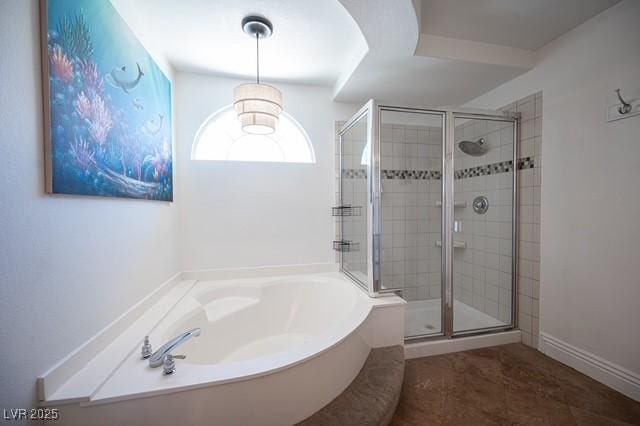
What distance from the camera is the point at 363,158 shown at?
2.03 m

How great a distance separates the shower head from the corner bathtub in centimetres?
164

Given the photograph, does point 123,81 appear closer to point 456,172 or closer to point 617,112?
point 456,172

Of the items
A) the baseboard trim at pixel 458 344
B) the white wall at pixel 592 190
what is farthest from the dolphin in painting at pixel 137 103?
the white wall at pixel 592 190

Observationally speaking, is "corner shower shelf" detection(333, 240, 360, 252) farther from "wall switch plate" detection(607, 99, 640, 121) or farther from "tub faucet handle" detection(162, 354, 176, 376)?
"wall switch plate" detection(607, 99, 640, 121)

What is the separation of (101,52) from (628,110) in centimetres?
290

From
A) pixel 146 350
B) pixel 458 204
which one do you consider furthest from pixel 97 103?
pixel 458 204

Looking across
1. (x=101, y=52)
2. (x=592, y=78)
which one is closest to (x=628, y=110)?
(x=592, y=78)

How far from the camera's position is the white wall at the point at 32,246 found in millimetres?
761

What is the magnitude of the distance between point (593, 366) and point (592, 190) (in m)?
1.17

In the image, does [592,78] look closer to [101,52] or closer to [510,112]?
[510,112]

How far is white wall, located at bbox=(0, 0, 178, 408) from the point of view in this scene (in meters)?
0.76

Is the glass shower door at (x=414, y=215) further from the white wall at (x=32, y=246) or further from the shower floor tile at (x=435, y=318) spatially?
the white wall at (x=32, y=246)

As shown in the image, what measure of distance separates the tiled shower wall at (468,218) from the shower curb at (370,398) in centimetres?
81

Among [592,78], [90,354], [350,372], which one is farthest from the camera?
[592,78]
